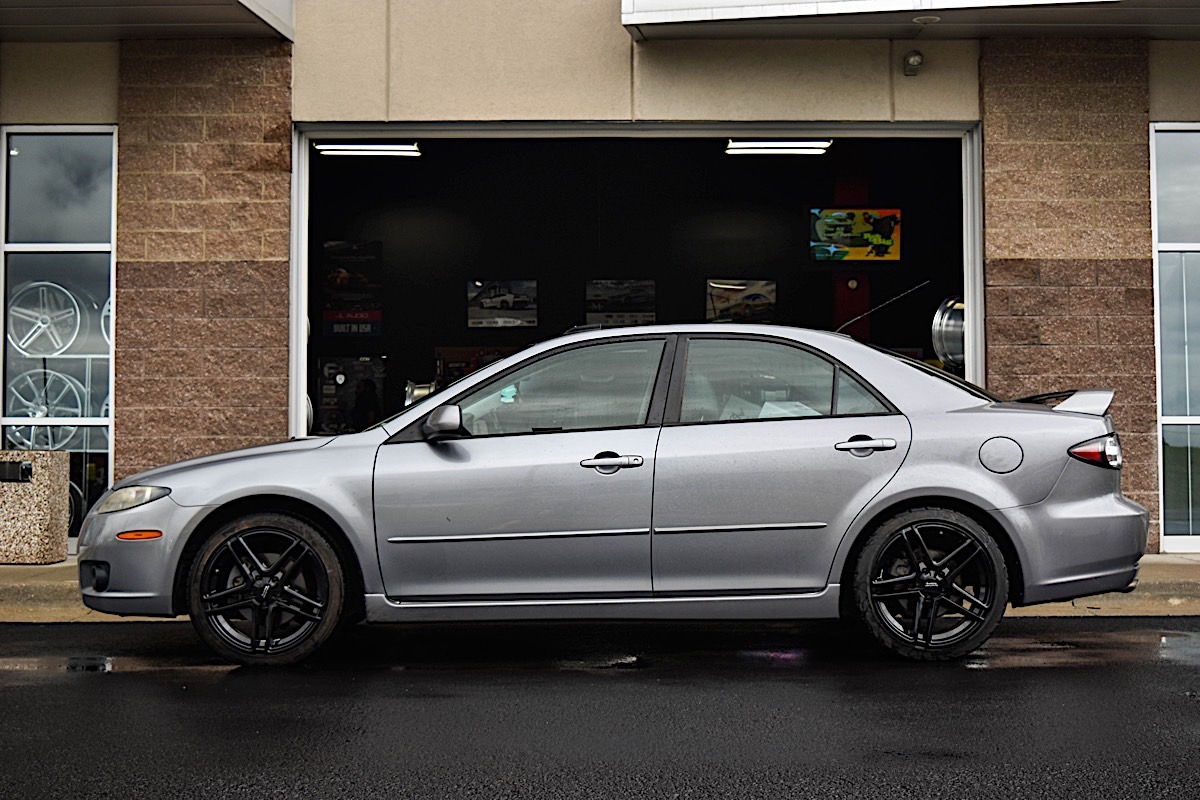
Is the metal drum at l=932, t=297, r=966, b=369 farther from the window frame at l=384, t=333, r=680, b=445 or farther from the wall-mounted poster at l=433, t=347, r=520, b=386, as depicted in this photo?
the window frame at l=384, t=333, r=680, b=445

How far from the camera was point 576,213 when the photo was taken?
14.9 meters

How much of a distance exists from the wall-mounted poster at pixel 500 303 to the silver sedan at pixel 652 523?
28.0ft

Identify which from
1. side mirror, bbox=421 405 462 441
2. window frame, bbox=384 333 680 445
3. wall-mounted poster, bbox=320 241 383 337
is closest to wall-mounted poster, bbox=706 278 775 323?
wall-mounted poster, bbox=320 241 383 337

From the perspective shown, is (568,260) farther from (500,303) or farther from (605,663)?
(605,663)

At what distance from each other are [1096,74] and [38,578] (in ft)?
27.8

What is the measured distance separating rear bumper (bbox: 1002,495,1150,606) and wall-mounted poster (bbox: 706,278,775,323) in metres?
8.77

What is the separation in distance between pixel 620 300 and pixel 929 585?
912 centimetres

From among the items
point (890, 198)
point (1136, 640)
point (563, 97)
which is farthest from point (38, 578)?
point (890, 198)

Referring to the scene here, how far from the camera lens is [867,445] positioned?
20.0 ft

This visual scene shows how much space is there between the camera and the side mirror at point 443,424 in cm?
602

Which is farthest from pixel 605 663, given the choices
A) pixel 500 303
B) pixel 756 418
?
pixel 500 303

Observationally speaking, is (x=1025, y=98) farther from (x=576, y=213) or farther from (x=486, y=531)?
(x=486, y=531)

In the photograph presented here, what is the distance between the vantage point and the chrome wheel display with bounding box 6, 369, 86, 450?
10836mm

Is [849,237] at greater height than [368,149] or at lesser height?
lesser
